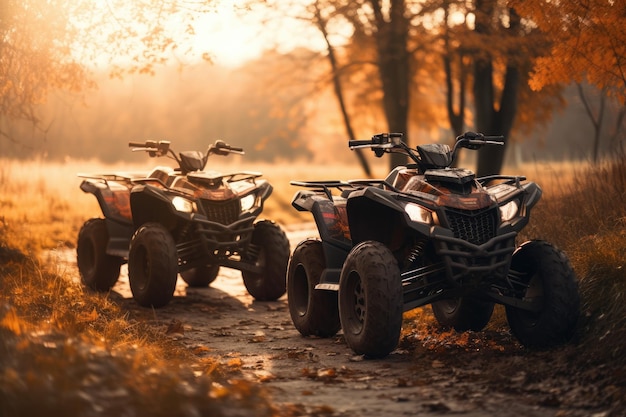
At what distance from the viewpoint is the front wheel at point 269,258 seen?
36.2ft

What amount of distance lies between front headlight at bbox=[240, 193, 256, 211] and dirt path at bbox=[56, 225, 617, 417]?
1528 mm

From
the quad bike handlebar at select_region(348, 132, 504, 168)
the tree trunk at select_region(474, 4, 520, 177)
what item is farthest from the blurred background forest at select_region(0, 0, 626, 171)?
the quad bike handlebar at select_region(348, 132, 504, 168)

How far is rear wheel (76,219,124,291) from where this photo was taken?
11.6 metres

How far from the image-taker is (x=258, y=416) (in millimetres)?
5215

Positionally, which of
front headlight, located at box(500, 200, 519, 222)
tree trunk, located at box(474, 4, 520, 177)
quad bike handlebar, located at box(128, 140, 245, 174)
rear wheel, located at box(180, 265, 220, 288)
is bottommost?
→ rear wheel, located at box(180, 265, 220, 288)

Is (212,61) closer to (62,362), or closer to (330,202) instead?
(330,202)

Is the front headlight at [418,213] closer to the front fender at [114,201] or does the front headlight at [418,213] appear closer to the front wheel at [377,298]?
the front wheel at [377,298]

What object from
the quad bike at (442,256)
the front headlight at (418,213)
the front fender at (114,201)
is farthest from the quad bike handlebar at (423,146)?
the front fender at (114,201)

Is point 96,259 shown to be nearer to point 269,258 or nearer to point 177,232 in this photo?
point 177,232

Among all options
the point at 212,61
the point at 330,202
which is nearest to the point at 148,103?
the point at 212,61

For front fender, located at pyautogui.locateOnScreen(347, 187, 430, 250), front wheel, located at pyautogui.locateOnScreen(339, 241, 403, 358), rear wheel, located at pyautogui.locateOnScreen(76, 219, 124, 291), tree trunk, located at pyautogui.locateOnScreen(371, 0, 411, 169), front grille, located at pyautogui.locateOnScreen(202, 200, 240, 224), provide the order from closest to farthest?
front wheel, located at pyautogui.locateOnScreen(339, 241, 403, 358), front fender, located at pyautogui.locateOnScreen(347, 187, 430, 250), front grille, located at pyautogui.locateOnScreen(202, 200, 240, 224), rear wheel, located at pyautogui.locateOnScreen(76, 219, 124, 291), tree trunk, located at pyautogui.locateOnScreen(371, 0, 411, 169)

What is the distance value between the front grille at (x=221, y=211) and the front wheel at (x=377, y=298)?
3.34 metres

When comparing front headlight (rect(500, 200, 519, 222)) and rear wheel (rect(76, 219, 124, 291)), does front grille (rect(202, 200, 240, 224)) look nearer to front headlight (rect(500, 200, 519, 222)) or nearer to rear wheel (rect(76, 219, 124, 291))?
rear wheel (rect(76, 219, 124, 291))

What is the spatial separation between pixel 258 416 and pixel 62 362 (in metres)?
1.11
